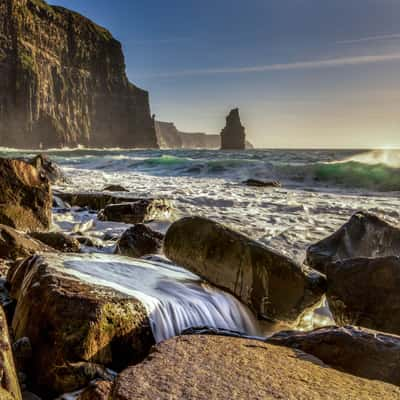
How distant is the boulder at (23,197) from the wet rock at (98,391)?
10.9ft

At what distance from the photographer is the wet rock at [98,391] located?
1451 mm

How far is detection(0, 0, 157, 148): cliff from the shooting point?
49312mm

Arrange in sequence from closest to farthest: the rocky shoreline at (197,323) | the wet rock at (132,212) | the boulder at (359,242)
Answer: the rocky shoreline at (197,323) < the boulder at (359,242) < the wet rock at (132,212)

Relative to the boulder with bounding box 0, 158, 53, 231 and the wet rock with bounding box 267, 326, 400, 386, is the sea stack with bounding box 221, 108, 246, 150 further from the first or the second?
the wet rock with bounding box 267, 326, 400, 386

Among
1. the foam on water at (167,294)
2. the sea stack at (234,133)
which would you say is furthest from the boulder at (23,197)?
the sea stack at (234,133)

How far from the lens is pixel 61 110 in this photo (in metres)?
57.4

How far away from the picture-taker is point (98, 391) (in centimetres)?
147

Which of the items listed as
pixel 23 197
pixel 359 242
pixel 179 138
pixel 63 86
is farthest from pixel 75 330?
pixel 179 138

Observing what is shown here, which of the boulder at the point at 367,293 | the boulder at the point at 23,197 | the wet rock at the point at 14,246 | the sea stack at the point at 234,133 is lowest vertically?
the boulder at the point at 367,293

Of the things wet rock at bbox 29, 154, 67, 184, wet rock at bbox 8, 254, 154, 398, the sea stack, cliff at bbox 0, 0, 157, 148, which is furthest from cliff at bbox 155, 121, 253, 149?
wet rock at bbox 8, 254, 154, 398

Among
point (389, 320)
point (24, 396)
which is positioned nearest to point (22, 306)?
point (24, 396)

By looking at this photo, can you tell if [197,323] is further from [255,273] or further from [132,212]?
[132,212]

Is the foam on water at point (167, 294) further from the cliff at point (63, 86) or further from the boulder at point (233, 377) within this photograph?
the cliff at point (63, 86)

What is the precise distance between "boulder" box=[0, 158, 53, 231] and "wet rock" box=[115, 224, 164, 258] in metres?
1.23
